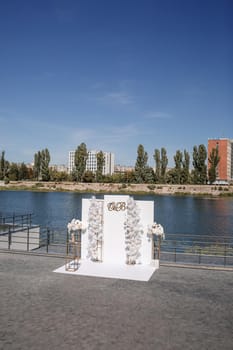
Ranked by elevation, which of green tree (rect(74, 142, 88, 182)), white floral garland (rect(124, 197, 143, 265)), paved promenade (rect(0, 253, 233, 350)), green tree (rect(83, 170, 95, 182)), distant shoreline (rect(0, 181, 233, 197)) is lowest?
paved promenade (rect(0, 253, 233, 350))

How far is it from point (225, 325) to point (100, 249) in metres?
5.58

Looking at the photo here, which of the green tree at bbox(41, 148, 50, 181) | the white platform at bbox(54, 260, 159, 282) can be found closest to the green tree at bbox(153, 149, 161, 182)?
the green tree at bbox(41, 148, 50, 181)

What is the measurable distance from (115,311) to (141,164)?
6238cm

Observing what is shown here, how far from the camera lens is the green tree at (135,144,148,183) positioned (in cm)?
6894

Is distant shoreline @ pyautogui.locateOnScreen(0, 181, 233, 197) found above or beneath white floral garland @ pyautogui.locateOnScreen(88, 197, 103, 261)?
above

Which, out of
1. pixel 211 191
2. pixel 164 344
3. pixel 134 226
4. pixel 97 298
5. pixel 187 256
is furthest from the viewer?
pixel 211 191

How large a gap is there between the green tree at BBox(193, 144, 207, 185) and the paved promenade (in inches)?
2240

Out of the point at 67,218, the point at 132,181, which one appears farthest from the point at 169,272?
the point at 132,181

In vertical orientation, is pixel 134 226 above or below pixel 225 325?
above

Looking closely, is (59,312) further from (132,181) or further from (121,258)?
(132,181)

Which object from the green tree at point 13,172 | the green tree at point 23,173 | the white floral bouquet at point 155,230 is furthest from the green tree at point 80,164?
the white floral bouquet at point 155,230

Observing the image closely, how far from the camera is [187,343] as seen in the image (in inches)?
225

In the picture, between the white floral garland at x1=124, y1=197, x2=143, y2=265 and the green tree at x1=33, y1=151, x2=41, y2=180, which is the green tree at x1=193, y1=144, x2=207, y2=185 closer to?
the green tree at x1=33, y1=151, x2=41, y2=180

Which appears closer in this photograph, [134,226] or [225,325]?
[225,325]
